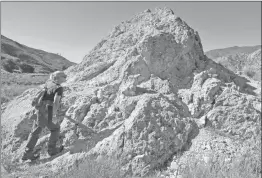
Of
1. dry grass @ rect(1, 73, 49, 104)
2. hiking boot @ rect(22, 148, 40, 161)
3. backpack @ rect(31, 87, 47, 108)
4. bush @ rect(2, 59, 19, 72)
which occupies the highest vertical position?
bush @ rect(2, 59, 19, 72)

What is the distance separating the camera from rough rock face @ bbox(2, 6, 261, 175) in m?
4.56

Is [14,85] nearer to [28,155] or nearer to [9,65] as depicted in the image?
[28,155]

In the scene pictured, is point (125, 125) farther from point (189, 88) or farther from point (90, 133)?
point (189, 88)

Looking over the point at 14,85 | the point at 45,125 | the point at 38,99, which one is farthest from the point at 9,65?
the point at 45,125

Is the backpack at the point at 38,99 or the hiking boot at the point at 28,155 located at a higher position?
the backpack at the point at 38,99

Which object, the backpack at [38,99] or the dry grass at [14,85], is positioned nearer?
the backpack at [38,99]

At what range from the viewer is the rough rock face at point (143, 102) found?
456 centimetres

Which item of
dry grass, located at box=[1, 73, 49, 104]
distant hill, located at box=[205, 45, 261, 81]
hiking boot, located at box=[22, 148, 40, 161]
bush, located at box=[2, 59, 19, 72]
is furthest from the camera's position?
bush, located at box=[2, 59, 19, 72]

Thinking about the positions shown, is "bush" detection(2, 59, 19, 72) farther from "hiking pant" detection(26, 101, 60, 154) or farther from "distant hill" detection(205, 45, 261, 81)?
"hiking pant" detection(26, 101, 60, 154)

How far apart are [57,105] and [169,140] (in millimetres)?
2310

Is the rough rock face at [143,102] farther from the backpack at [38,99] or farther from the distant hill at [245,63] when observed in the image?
the distant hill at [245,63]

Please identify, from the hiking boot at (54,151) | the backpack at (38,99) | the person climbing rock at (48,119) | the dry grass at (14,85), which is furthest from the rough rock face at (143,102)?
the dry grass at (14,85)

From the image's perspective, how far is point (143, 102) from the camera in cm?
508

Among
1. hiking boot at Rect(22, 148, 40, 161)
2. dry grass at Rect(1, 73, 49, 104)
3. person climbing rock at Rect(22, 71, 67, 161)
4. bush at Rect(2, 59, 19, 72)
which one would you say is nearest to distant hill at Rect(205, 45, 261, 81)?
person climbing rock at Rect(22, 71, 67, 161)
